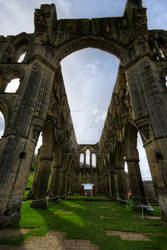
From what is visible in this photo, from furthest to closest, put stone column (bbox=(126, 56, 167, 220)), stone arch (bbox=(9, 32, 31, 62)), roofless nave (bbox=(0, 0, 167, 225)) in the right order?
stone arch (bbox=(9, 32, 31, 62))
roofless nave (bbox=(0, 0, 167, 225))
stone column (bbox=(126, 56, 167, 220))

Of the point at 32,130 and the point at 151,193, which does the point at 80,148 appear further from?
the point at 32,130

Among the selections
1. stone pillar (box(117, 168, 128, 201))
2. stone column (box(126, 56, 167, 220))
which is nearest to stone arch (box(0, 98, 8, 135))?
stone column (box(126, 56, 167, 220))

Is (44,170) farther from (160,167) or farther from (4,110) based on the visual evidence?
(160,167)

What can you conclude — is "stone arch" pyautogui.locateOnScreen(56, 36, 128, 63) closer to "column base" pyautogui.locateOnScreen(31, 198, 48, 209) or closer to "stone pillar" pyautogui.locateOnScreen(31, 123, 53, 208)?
"stone pillar" pyautogui.locateOnScreen(31, 123, 53, 208)

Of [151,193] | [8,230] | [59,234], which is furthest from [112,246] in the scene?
[151,193]

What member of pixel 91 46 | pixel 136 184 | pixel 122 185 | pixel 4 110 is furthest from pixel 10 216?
pixel 91 46

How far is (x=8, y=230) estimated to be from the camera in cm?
431

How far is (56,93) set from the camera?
1209 centimetres

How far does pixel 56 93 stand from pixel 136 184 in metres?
11.3

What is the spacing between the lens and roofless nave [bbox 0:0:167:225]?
231 inches

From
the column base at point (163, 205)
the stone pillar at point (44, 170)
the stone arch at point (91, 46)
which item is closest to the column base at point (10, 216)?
the stone pillar at point (44, 170)

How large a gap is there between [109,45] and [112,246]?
12.8 meters

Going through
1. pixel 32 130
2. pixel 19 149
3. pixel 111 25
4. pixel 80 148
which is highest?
pixel 111 25

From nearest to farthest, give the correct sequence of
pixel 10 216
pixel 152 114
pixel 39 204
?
pixel 10 216, pixel 152 114, pixel 39 204
